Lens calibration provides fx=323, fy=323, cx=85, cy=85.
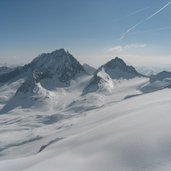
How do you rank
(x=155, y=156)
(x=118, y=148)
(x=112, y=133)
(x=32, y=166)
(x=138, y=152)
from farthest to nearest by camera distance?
(x=112, y=133) → (x=32, y=166) → (x=118, y=148) → (x=138, y=152) → (x=155, y=156)

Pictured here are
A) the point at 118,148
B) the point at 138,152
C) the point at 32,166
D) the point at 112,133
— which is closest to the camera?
the point at 138,152

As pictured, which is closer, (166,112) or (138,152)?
(138,152)

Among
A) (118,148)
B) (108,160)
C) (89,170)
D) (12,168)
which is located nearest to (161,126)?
(118,148)

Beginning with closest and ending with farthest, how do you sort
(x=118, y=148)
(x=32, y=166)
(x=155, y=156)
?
(x=155, y=156), (x=118, y=148), (x=32, y=166)

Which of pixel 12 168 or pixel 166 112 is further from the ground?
pixel 166 112

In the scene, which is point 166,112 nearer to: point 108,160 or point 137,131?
point 137,131

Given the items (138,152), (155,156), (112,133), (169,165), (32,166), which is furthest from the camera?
(112,133)

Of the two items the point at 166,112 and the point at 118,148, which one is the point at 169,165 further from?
the point at 166,112

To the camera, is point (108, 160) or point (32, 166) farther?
point (32, 166)

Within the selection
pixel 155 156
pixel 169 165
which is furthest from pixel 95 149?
pixel 169 165
